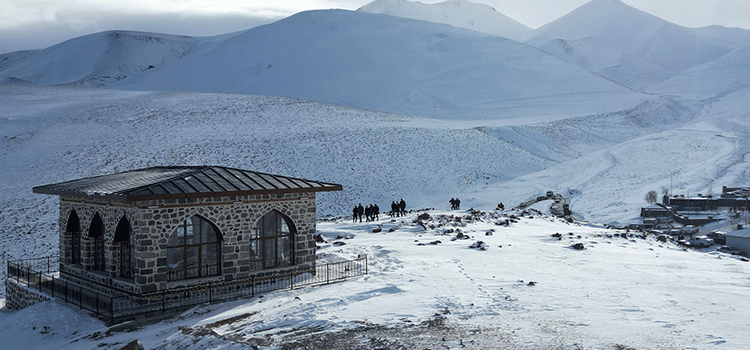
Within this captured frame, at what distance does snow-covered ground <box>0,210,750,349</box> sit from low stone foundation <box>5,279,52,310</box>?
68cm

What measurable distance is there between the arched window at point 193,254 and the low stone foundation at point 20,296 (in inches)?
176

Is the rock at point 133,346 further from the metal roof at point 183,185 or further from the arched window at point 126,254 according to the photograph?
the arched window at point 126,254

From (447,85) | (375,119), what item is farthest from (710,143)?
(447,85)

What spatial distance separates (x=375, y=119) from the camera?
78438mm

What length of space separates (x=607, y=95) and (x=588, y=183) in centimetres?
6410

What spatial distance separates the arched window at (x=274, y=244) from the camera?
22344 mm

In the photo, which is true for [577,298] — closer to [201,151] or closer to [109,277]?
[109,277]

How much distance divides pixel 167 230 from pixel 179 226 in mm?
604

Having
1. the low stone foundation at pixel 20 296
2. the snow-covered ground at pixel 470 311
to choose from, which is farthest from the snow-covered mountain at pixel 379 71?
the low stone foundation at pixel 20 296

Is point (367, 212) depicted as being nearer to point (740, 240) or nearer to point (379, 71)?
point (740, 240)

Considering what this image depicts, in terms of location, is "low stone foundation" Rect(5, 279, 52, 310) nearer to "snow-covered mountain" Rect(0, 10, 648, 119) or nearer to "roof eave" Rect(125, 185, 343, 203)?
"roof eave" Rect(125, 185, 343, 203)

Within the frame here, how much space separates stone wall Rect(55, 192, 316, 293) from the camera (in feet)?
63.0

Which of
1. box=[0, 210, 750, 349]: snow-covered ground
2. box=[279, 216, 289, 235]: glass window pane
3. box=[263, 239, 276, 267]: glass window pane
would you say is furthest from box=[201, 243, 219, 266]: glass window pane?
box=[0, 210, 750, 349]: snow-covered ground

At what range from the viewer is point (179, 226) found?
20.0 m
